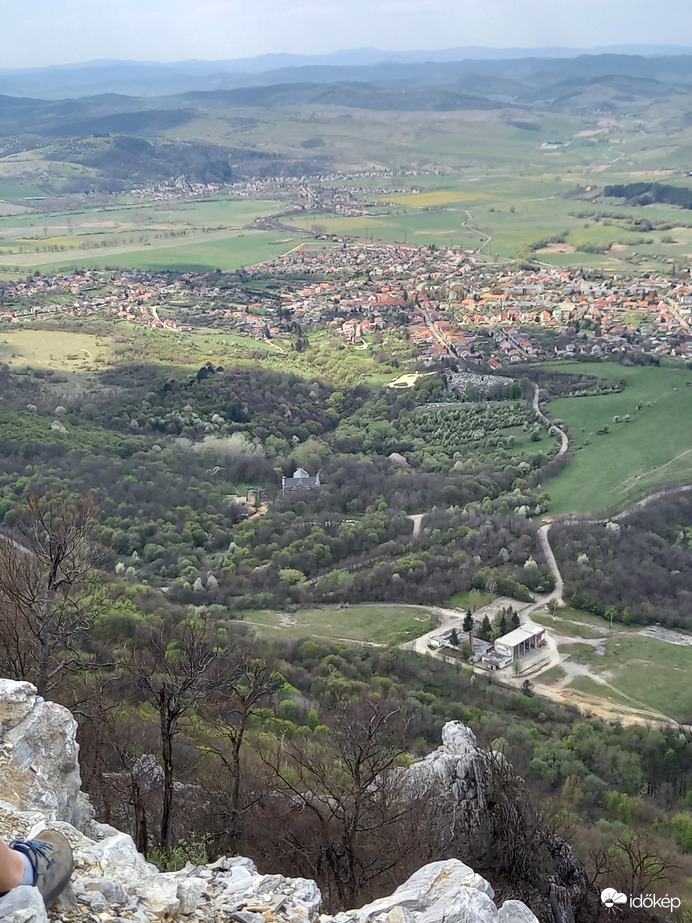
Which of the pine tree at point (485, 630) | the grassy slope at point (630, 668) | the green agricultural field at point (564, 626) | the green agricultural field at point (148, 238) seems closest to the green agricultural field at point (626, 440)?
the green agricultural field at point (564, 626)

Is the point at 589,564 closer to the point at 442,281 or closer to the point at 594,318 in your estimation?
the point at 594,318

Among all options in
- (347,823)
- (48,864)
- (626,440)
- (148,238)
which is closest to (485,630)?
Answer: (347,823)

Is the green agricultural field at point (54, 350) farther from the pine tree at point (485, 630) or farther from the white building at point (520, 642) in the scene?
the white building at point (520, 642)

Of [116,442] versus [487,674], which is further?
[116,442]

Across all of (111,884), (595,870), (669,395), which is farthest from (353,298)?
(111,884)

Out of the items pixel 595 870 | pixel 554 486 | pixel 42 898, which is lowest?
pixel 554 486

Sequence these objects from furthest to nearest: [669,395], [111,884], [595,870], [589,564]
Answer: [669,395] → [589,564] → [595,870] → [111,884]
